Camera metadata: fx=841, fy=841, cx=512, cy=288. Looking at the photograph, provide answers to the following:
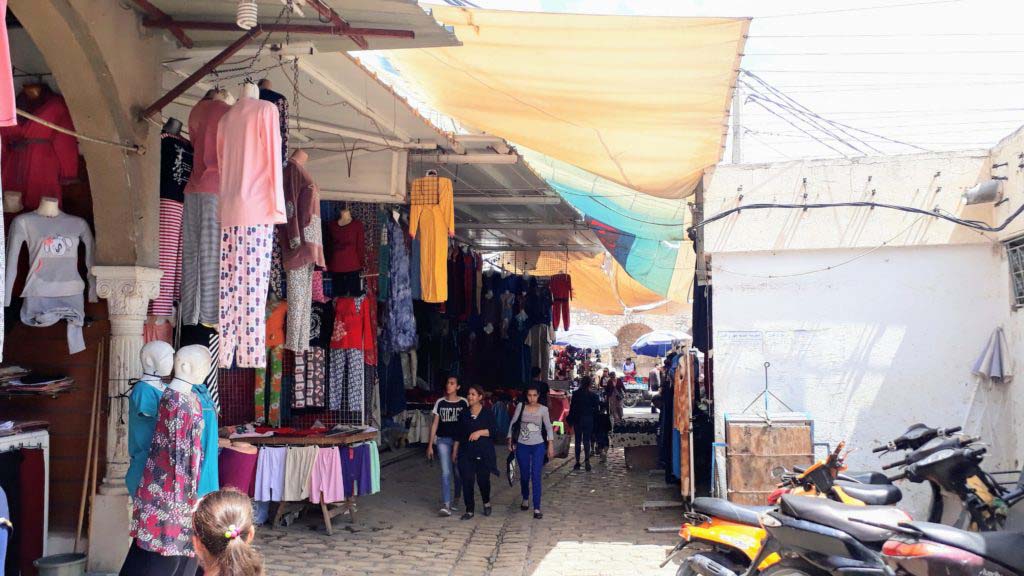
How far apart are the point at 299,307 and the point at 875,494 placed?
4.58 metres

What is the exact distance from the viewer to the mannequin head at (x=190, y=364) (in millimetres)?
4457

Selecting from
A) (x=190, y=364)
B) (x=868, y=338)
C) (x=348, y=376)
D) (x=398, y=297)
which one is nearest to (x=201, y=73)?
(x=190, y=364)

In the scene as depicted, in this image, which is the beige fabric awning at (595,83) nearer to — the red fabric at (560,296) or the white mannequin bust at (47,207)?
the white mannequin bust at (47,207)

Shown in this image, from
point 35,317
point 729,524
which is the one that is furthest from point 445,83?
point 729,524

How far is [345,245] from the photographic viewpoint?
865 cm

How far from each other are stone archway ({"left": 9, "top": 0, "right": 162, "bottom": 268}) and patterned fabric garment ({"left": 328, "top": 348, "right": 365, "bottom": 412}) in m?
3.45

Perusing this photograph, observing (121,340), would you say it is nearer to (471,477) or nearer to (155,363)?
(155,363)

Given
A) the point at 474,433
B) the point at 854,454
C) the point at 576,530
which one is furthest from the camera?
the point at 474,433

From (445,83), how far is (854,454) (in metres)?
4.67

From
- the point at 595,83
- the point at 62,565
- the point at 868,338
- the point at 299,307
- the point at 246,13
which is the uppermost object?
the point at 595,83

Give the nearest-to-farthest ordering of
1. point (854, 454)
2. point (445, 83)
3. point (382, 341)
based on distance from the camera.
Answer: point (445, 83), point (854, 454), point (382, 341)

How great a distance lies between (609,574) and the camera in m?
6.50

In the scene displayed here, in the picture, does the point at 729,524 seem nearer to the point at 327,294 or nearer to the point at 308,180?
the point at 308,180

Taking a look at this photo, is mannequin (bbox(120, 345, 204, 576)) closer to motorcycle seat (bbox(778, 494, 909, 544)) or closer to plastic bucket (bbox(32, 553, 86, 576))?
plastic bucket (bbox(32, 553, 86, 576))
